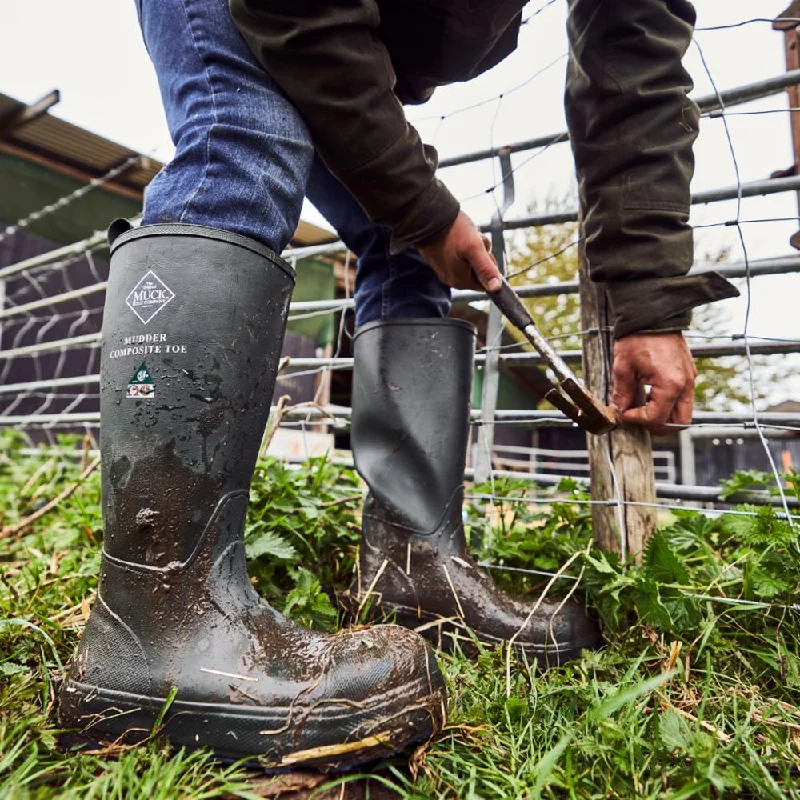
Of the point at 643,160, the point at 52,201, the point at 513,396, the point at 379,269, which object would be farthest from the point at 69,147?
the point at 513,396

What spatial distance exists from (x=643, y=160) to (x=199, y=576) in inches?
42.4

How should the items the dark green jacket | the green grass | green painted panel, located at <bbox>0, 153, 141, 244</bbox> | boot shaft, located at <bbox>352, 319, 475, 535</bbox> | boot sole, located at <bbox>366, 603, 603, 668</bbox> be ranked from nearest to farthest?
the green grass < the dark green jacket < boot sole, located at <bbox>366, 603, 603, 668</bbox> < boot shaft, located at <bbox>352, 319, 475, 535</bbox> < green painted panel, located at <bbox>0, 153, 141, 244</bbox>

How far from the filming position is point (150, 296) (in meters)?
0.76

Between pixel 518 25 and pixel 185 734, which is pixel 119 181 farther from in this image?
pixel 185 734

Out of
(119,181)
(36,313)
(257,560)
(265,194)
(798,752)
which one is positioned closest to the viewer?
(798,752)

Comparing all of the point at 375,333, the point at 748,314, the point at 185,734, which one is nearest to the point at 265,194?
the point at 375,333

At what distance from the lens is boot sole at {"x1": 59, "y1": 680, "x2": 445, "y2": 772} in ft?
2.25

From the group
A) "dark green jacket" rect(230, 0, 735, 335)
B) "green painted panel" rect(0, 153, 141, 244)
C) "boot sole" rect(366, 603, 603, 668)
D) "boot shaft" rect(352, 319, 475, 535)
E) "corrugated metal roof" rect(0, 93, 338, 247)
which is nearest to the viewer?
"dark green jacket" rect(230, 0, 735, 335)

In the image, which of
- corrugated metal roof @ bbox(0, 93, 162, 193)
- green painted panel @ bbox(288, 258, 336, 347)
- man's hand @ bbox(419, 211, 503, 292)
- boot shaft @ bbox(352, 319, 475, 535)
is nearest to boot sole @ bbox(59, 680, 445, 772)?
boot shaft @ bbox(352, 319, 475, 535)

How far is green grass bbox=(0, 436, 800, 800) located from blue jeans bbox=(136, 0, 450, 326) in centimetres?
65

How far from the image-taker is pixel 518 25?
118 cm

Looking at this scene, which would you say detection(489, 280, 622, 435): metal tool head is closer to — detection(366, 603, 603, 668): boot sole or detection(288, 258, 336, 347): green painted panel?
detection(366, 603, 603, 668): boot sole

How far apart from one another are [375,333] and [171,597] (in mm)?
675

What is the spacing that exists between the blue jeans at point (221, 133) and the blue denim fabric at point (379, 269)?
40 centimetres
